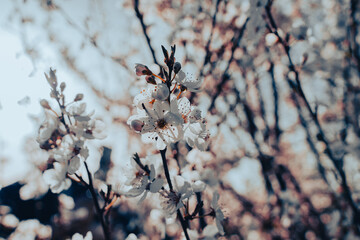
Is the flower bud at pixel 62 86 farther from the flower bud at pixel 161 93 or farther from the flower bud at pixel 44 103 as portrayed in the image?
the flower bud at pixel 161 93

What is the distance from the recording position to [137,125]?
2.75 ft

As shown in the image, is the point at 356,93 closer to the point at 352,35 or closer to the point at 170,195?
the point at 352,35

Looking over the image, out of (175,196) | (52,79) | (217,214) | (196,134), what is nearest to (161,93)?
(196,134)

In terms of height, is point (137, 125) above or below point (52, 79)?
below

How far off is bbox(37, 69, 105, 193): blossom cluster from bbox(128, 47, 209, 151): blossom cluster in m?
0.35

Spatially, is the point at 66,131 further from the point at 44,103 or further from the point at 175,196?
the point at 175,196

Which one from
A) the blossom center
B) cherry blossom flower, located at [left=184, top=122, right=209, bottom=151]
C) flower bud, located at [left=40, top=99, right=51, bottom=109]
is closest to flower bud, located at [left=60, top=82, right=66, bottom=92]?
flower bud, located at [left=40, top=99, right=51, bottom=109]

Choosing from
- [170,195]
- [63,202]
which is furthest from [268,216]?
[63,202]

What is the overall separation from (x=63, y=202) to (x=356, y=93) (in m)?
6.11

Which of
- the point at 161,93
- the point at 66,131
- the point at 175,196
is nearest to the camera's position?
the point at 161,93

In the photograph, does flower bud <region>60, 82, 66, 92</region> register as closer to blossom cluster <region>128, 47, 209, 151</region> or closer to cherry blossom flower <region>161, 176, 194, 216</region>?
blossom cluster <region>128, 47, 209, 151</region>

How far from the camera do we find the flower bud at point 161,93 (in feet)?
2.50

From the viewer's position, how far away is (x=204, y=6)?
2.78 metres

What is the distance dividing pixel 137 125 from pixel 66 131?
46 centimetres
